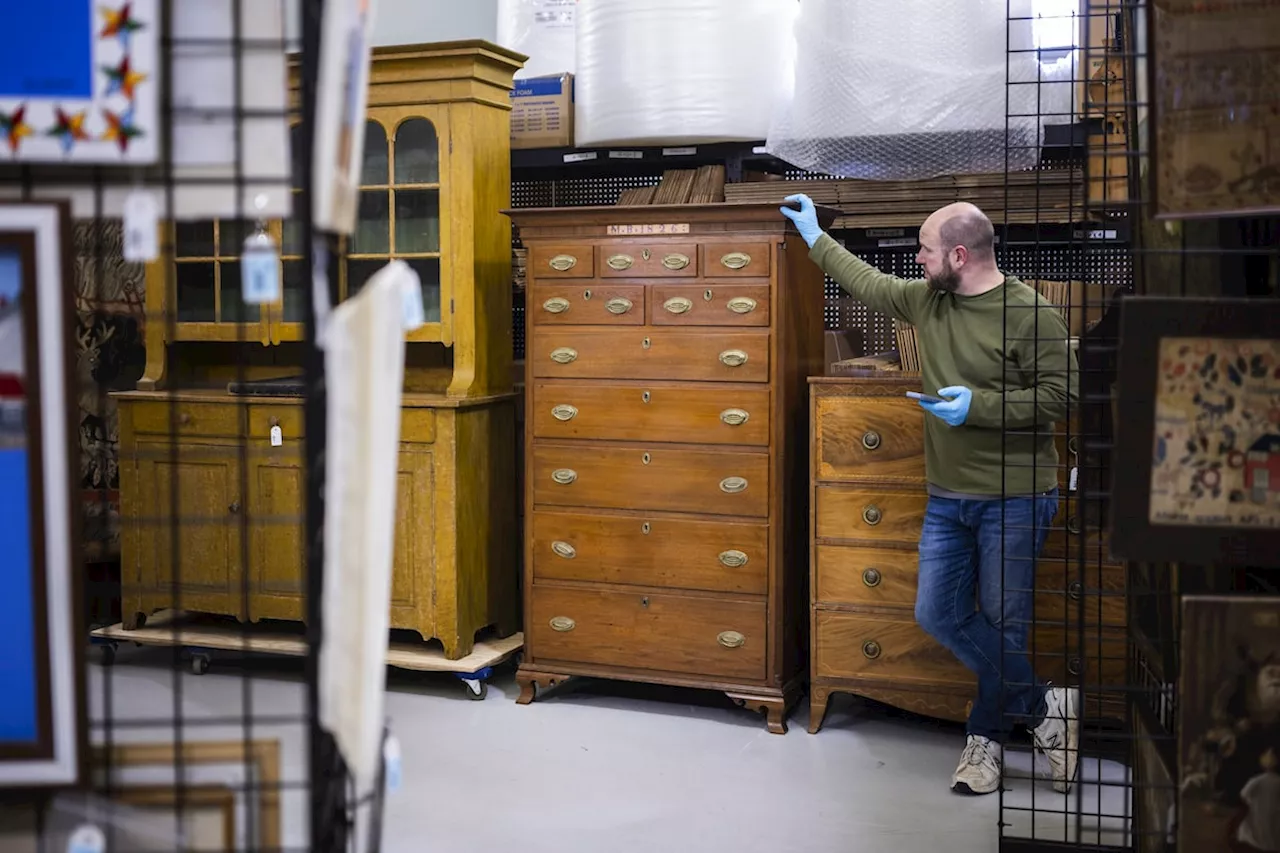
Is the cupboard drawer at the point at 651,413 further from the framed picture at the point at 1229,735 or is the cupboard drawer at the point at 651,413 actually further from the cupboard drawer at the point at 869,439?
the framed picture at the point at 1229,735

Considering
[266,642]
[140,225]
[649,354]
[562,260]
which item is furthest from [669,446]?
[140,225]

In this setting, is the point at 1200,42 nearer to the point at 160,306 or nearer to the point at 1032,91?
the point at 1032,91

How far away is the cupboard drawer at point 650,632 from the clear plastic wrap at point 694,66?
145cm

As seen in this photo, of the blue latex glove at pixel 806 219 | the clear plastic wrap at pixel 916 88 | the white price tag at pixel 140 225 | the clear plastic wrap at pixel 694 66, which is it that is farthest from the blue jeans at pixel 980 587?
the white price tag at pixel 140 225

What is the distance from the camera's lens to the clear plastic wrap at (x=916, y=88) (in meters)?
3.67

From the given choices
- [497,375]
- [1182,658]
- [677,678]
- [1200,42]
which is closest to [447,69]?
[497,375]

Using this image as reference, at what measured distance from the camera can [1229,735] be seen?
1.88 meters

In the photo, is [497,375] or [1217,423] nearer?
[1217,423]

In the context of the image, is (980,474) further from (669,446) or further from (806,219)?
(669,446)

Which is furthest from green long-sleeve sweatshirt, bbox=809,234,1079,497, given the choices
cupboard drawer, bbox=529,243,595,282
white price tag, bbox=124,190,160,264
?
white price tag, bbox=124,190,160,264

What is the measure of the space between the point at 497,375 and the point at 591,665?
1.03 meters

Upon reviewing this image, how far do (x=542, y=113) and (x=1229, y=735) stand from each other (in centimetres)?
325

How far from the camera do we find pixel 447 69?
421 centimetres

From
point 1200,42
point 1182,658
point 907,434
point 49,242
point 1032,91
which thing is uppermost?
point 1032,91
